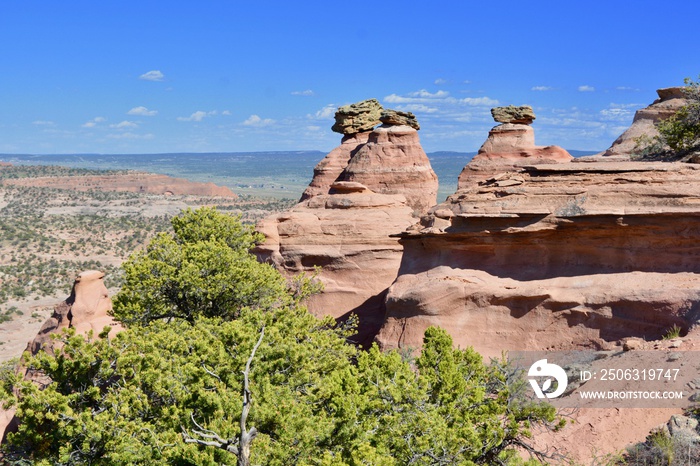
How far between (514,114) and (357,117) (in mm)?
10594

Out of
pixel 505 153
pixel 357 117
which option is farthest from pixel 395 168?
pixel 505 153

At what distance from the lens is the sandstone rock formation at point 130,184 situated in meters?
144

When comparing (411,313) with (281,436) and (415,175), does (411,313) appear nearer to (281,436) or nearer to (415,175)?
(281,436)

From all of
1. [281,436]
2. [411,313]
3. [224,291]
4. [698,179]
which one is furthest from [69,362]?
[698,179]

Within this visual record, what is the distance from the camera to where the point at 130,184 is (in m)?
155

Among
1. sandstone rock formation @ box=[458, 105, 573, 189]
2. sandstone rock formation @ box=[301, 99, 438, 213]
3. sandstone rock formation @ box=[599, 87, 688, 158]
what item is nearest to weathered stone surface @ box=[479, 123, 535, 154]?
A: sandstone rock formation @ box=[458, 105, 573, 189]

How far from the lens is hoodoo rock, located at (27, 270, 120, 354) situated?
2680 cm

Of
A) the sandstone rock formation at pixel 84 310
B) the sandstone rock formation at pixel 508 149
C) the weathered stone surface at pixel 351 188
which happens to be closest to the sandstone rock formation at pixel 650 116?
the sandstone rock formation at pixel 508 149

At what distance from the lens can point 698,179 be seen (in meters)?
18.8

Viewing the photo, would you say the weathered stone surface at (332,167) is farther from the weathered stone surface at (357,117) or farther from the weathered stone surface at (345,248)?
the weathered stone surface at (345,248)

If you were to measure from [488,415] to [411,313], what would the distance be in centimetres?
862

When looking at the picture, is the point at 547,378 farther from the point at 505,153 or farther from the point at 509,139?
the point at 509,139

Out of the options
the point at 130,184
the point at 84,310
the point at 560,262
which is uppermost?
the point at 560,262

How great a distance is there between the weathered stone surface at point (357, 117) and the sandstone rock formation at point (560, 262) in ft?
74.7
